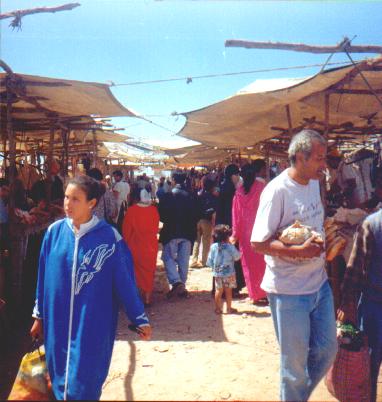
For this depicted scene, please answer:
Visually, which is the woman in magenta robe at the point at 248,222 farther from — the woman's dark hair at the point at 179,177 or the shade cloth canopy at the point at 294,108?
the woman's dark hair at the point at 179,177

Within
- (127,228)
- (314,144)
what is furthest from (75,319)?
(127,228)

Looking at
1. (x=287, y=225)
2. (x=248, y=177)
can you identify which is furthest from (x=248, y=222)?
(x=287, y=225)

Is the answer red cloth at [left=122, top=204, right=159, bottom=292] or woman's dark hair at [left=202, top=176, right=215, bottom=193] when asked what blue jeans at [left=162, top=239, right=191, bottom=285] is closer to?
red cloth at [left=122, top=204, right=159, bottom=292]

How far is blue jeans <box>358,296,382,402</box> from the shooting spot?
9.43 feet

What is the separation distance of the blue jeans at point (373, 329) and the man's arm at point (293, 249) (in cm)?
71

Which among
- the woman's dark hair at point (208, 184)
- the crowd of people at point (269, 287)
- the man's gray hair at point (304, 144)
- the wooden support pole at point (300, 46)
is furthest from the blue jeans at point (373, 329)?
the woman's dark hair at point (208, 184)

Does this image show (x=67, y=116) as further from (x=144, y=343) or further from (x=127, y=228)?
(x=144, y=343)

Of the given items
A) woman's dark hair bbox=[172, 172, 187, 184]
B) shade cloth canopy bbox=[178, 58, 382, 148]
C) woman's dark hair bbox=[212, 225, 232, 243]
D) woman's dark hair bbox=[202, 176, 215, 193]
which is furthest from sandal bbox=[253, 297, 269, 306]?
woman's dark hair bbox=[202, 176, 215, 193]

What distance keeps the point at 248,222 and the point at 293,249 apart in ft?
11.9

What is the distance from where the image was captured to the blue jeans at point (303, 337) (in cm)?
252

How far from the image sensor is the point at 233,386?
12.5 feet

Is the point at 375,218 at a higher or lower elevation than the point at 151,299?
higher

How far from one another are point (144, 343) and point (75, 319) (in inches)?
96.4

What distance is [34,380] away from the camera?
8.52 ft
